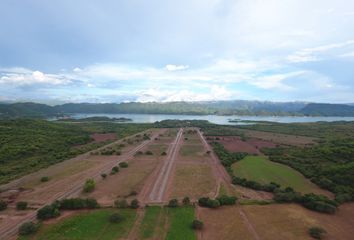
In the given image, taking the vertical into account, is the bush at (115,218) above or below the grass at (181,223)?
above

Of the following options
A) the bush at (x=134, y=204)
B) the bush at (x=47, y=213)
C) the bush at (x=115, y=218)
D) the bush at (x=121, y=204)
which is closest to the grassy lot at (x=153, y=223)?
the bush at (x=134, y=204)

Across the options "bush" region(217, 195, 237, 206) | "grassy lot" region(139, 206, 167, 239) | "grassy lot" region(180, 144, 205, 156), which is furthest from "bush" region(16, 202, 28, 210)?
"grassy lot" region(180, 144, 205, 156)

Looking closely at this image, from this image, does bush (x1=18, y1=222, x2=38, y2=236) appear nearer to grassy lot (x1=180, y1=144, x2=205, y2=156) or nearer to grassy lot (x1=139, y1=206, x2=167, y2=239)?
grassy lot (x1=139, y1=206, x2=167, y2=239)

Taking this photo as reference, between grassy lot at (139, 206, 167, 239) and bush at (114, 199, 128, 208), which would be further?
bush at (114, 199, 128, 208)

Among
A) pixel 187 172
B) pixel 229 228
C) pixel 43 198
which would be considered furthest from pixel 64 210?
pixel 187 172

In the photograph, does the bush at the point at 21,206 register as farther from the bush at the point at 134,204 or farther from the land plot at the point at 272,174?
the land plot at the point at 272,174

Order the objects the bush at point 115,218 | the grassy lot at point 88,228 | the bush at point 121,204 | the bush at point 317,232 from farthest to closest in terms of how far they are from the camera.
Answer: the bush at point 121,204
the bush at point 115,218
the bush at point 317,232
the grassy lot at point 88,228
